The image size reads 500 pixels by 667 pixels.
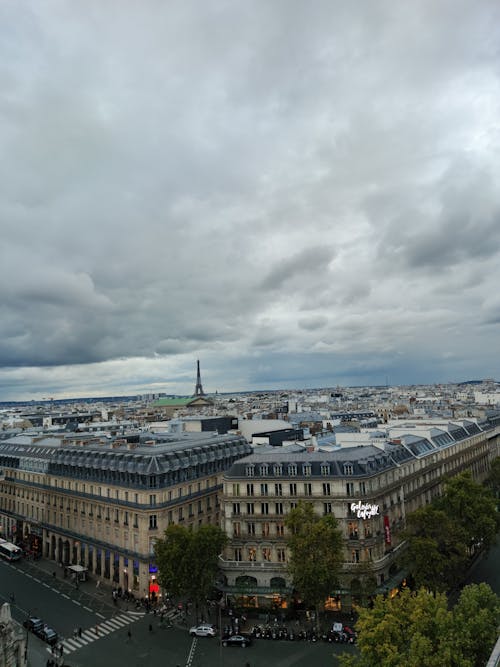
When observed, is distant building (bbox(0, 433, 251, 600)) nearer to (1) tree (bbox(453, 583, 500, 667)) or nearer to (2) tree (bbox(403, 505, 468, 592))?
(2) tree (bbox(403, 505, 468, 592))

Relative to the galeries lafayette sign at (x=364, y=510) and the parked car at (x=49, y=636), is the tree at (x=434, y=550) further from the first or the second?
the parked car at (x=49, y=636)

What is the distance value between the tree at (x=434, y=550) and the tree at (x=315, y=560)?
35.9 feet

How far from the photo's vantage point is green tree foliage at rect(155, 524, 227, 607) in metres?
68.6

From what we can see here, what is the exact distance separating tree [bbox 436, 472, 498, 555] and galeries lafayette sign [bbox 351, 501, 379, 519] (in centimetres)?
1393

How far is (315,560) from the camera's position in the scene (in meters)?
66.3

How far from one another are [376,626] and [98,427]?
14329 cm

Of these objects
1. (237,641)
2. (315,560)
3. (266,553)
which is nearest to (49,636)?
(237,641)

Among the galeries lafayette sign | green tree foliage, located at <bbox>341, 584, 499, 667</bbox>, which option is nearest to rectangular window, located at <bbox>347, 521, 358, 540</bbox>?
the galeries lafayette sign

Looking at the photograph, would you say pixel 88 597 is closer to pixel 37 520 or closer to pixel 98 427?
pixel 37 520

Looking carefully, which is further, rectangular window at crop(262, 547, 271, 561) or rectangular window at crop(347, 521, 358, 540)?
rectangular window at crop(262, 547, 271, 561)

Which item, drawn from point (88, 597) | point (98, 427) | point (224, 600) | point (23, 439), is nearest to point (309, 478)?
point (224, 600)

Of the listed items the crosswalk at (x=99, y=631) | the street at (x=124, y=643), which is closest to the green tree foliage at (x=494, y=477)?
the street at (x=124, y=643)

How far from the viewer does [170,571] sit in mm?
68438

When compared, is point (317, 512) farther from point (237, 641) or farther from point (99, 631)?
point (99, 631)
